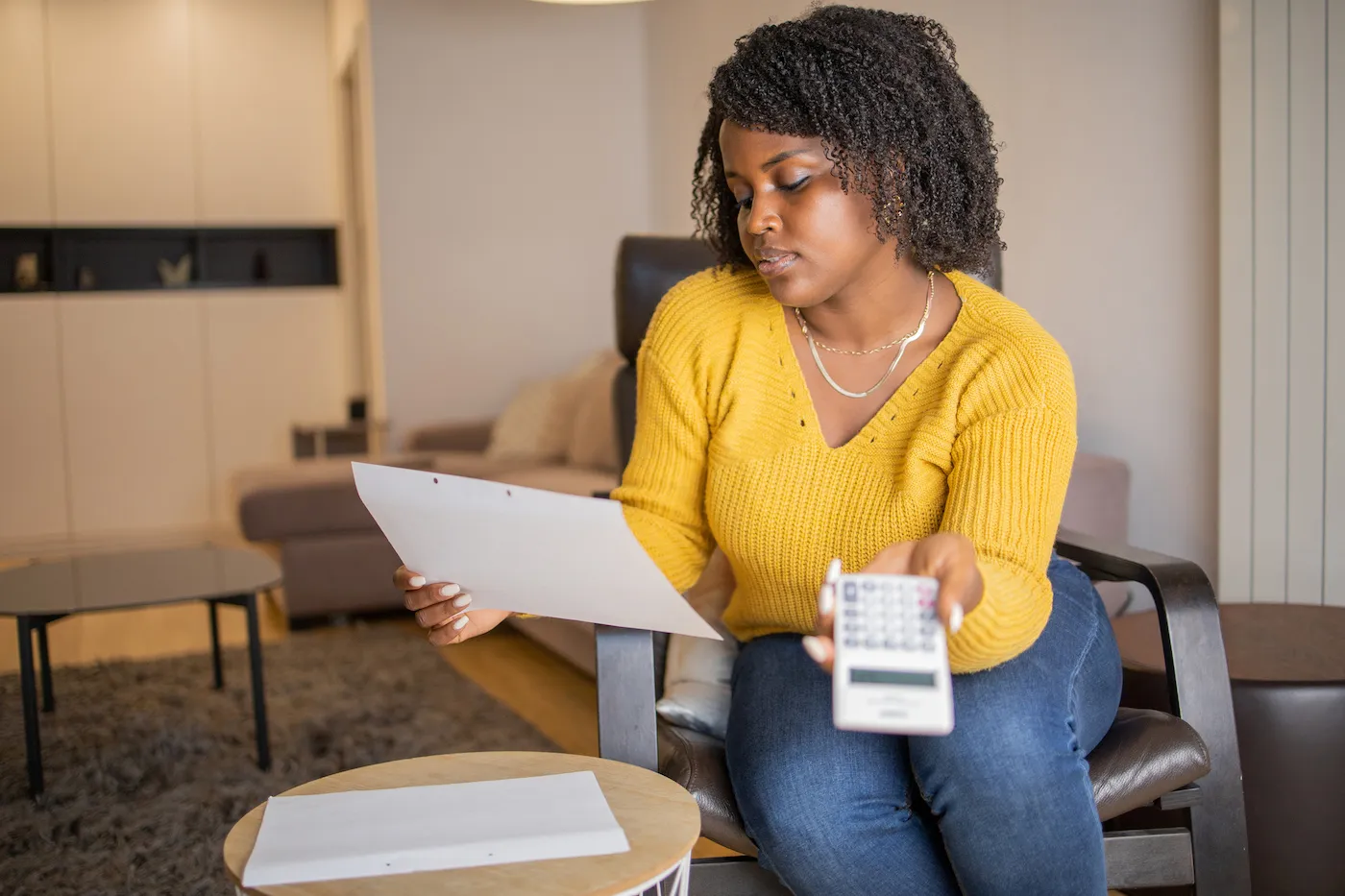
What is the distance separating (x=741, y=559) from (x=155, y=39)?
206 inches

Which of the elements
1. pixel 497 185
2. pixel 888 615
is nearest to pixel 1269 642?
pixel 888 615

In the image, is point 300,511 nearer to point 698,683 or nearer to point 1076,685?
point 698,683

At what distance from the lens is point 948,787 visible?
114 centimetres

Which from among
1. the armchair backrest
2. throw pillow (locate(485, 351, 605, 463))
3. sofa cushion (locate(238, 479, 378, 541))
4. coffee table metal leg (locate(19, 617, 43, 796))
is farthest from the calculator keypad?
throw pillow (locate(485, 351, 605, 463))

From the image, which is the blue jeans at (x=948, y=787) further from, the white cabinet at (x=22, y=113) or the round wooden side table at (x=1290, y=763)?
the white cabinet at (x=22, y=113)

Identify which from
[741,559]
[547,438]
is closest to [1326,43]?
[741,559]

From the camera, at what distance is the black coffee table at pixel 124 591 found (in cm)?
242

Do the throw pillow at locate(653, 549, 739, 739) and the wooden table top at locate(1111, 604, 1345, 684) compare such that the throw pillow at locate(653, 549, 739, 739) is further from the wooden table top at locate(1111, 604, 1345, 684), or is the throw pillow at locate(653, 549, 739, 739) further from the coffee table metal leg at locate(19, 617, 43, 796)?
the coffee table metal leg at locate(19, 617, 43, 796)

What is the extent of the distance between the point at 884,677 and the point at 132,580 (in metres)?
2.33

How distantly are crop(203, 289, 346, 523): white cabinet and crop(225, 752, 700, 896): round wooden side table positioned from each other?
4.90m

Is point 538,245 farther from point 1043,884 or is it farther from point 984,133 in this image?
point 1043,884

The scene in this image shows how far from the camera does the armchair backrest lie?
2168 mm

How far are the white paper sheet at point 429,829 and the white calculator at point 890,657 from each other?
0.23 m

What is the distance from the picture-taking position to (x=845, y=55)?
4.30ft
